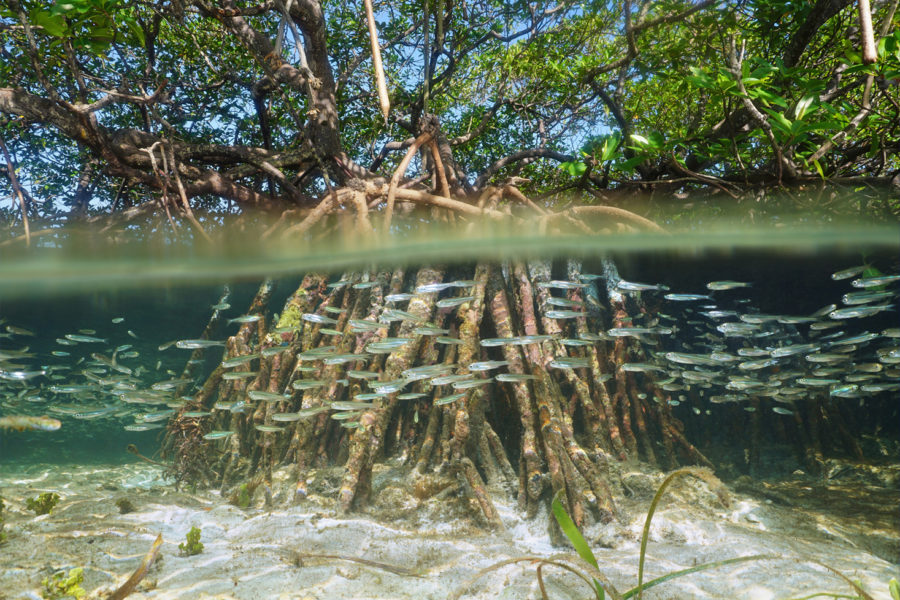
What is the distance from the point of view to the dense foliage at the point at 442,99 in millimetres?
5781

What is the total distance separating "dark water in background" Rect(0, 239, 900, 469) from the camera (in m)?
7.48

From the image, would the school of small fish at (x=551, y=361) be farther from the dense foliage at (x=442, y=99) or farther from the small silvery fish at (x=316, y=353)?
the dense foliage at (x=442, y=99)

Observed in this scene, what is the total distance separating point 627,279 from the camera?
32.8 ft

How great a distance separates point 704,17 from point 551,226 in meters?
3.43

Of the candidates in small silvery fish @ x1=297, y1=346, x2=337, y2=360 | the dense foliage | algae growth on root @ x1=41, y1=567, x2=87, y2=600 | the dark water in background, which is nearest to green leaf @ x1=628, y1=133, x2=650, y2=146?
the dense foliage

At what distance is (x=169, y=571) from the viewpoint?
3.32m

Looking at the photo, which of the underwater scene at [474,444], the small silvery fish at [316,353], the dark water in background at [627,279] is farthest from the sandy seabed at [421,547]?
the dark water in background at [627,279]

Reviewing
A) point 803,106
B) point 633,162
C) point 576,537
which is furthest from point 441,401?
point 803,106

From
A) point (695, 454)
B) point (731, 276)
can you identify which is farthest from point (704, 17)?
point (695, 454)

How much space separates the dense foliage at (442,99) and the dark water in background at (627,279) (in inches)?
48.0

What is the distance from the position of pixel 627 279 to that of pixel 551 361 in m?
5.51

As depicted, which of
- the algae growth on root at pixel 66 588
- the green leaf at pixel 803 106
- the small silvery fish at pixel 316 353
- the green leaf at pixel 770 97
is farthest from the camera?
the small silvery fish at pixel 316 353

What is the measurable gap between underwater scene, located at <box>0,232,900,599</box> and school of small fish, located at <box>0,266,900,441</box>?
0.06 m

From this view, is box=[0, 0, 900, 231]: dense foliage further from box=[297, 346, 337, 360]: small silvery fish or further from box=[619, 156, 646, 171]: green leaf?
box=[297, 346, 337, 360]: small silvery fish
